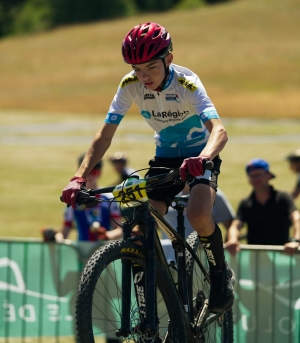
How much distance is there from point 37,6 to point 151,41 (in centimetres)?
11990

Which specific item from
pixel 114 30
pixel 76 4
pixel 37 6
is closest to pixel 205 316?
pixel 114 30

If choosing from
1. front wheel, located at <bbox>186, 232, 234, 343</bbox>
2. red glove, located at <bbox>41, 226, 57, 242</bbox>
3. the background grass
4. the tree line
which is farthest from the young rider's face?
the tree line

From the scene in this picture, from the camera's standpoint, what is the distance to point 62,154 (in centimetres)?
2959

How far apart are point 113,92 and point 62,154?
116ft

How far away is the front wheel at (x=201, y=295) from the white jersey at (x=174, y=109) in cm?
75

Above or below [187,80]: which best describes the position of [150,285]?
below

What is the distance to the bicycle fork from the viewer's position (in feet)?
15.4

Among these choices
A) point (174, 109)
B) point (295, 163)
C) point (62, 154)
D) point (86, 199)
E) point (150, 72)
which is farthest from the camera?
point (62, 154)

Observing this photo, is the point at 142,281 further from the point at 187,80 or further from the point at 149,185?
the point at 187,80

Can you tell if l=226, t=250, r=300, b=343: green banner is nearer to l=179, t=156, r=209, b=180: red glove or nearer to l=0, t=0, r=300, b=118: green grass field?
l=179, t=156, r=209, b=180: red glove

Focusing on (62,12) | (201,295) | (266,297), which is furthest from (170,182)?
(62,12)

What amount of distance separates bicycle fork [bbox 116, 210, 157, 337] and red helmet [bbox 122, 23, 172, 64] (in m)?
0.97

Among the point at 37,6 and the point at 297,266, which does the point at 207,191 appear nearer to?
the point at 297,266

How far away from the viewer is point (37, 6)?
120875 mm
